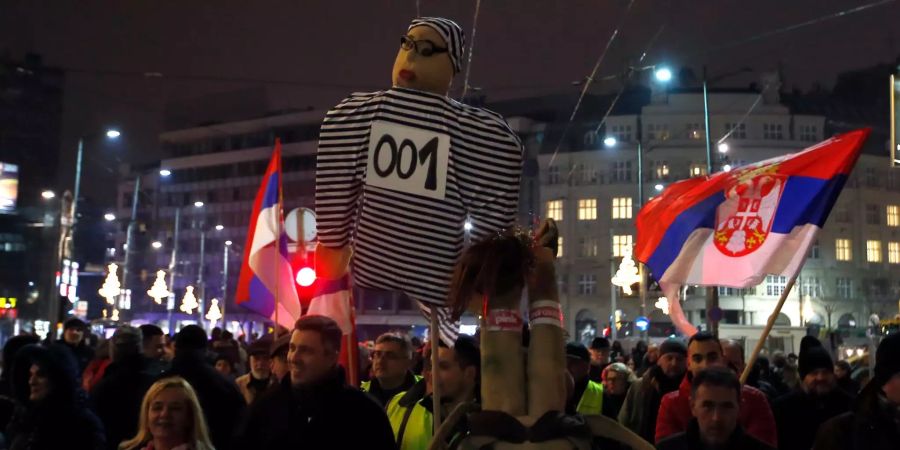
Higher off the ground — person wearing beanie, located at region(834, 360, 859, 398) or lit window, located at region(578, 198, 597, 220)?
lit window, located at region(578, 198, 597, 220)

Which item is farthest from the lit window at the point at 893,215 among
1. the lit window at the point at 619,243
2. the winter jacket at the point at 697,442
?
the winter jacket at the point at 697,442

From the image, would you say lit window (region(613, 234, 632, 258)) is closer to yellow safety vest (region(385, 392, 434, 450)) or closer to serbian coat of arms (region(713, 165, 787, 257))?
Answer: serbian coat of arms (region(713, 165, 787, 257))

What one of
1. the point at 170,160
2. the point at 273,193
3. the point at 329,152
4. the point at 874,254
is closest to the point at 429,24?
the point at 329,152

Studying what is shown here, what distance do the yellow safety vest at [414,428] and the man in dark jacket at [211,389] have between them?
1.26 m

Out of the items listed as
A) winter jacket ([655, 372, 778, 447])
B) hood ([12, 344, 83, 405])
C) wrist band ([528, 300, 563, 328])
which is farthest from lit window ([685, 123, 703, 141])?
wrist band ([528, 300, 563, 328])

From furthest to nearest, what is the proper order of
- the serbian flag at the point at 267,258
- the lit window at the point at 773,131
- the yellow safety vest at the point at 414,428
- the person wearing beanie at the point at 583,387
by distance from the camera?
the lit window at the point at 773,131 → the serbian flag at the point at 267,258 → the person wearing beanie at the point at 583,387 → the yellow safety vest at the point at 414,428

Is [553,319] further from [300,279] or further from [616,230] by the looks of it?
[616,230]

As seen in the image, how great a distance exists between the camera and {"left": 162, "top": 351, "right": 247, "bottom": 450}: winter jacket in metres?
6.86

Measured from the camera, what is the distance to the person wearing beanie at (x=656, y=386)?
7992 millimetres

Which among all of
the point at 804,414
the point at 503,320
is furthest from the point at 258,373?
the point at 503,320

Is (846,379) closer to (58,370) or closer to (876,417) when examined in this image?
(876,417)

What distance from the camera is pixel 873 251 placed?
65875mm

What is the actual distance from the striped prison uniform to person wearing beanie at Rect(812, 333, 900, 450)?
75.2 inches

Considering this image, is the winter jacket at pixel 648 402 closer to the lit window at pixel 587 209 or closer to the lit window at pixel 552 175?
the lit window at pixel 587 209
